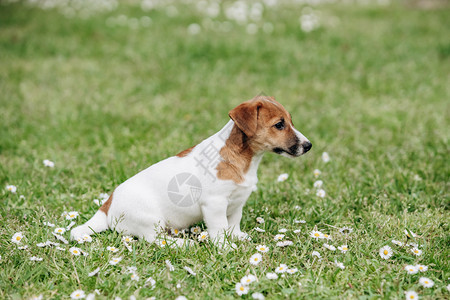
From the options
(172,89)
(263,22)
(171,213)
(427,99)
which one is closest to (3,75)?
(172,89)

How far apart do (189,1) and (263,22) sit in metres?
2.15

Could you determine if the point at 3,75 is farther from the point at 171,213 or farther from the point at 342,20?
the point at 342,20

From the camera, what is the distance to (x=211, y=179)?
300 cm

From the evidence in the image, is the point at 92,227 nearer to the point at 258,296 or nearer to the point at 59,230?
the point at 59,230

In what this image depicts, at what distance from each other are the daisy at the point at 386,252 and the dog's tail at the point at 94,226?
1.81m

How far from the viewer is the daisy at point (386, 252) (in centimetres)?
301

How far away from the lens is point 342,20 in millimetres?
9039

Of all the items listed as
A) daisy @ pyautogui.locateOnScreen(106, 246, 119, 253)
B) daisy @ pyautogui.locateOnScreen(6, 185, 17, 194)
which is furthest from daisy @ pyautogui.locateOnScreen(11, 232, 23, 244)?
daisy @ pyautogui.locateOnScreen(6, 185, 17, 194)

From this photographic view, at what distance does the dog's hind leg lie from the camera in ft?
10.5

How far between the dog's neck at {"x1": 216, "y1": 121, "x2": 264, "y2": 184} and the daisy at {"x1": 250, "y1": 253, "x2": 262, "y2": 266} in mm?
459

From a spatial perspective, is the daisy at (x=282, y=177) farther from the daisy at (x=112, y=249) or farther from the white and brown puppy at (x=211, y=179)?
the daisy at (x=112, y=249)

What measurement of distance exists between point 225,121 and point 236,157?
8.57 ft

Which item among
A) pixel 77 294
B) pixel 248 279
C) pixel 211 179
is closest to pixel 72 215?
pixel 77 294

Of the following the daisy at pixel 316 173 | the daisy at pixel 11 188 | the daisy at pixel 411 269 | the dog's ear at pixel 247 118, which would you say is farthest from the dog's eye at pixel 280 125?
the daisy at pixel 11 188
